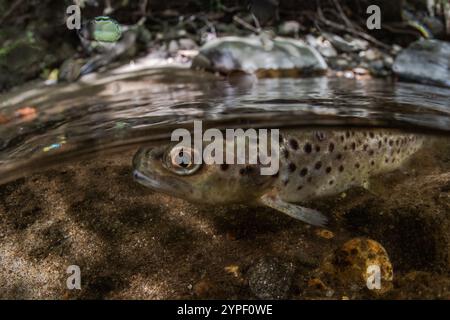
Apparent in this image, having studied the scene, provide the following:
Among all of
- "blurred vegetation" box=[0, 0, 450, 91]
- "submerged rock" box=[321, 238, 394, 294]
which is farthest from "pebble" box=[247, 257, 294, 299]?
"blurred vegetation" box=[0, 0, 450, 91]

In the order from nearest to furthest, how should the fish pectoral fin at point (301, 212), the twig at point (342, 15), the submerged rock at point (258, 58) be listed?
the fish pectoral fin at point (301, 212)
the submerged rock at point (258, 58)
the twig at point (342, 15)

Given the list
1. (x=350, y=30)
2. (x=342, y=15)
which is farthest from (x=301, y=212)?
(x=342, y=15)

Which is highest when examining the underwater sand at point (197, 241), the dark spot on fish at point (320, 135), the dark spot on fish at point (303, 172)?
the dark spot on fish at point (320, 135)

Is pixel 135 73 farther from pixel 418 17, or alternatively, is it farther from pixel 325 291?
pixel 418 17

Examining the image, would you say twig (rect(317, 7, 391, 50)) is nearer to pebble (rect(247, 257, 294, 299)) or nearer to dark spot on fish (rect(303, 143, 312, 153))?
dark spot on fish (rect(303, 143, 312, 153))

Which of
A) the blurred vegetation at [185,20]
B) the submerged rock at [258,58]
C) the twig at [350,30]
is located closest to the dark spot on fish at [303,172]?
the submerged rock at [258,58]

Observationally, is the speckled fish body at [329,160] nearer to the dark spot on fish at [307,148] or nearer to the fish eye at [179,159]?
the dark spot on fish at [307,148]

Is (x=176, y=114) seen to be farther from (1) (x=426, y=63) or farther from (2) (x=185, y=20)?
(1) (x=426, y=63)

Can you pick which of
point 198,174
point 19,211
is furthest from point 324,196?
point 19,211
